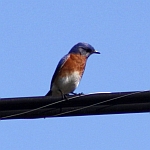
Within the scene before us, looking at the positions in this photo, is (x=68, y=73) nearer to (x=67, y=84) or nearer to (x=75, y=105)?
(x=67, y=84)

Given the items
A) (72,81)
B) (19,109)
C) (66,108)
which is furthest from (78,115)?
(72,81)

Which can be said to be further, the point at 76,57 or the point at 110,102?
the point at 76,57

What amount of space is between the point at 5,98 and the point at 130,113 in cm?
156

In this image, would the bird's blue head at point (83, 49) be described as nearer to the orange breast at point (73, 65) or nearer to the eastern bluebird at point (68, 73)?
the eastern bluebird at point (68, 73)

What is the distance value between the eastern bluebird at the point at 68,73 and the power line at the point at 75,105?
4669 millimetres

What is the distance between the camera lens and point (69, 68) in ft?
44.0

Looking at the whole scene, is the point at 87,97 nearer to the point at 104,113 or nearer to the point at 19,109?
the point at 104,113

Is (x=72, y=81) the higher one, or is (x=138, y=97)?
(x=72, y=81)

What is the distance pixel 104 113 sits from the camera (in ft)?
26.6

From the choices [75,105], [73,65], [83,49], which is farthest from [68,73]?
[75,105]

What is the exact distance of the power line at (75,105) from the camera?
8023mm

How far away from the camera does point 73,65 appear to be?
13461 mm

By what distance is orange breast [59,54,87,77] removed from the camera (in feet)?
43.8

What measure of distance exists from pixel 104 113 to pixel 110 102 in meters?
0.17
